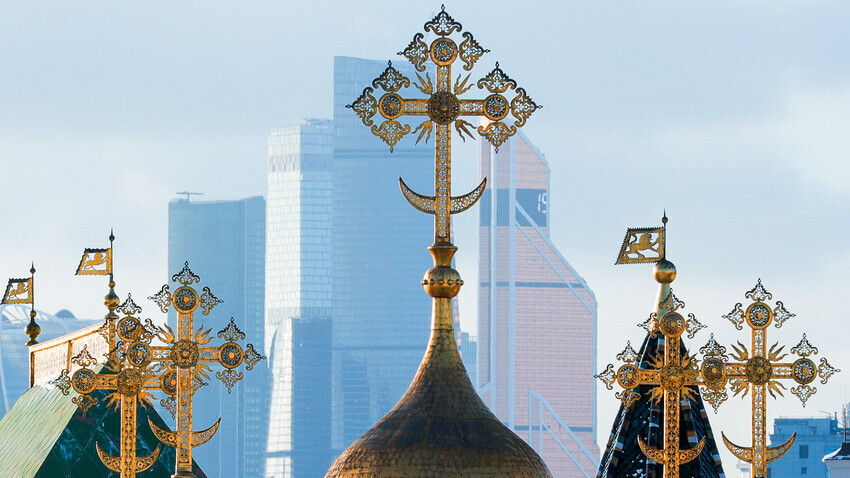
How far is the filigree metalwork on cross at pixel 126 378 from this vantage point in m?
39.7

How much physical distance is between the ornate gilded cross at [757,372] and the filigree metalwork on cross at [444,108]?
177 inches

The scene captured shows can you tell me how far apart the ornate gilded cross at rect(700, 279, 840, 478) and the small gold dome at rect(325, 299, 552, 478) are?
300 centimetres

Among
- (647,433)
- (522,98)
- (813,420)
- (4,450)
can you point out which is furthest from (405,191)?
(813,420)

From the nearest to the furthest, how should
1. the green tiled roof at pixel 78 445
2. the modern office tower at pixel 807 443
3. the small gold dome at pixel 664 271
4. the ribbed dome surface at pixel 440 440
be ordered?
the ribbed dome surface at pixel 440 440 → the small gold dome at pixel 664 271 → the green tiled roof at pixel 78 445 → the modern office tower at pixel 807 443

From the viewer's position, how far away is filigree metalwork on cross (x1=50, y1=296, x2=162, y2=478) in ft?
130

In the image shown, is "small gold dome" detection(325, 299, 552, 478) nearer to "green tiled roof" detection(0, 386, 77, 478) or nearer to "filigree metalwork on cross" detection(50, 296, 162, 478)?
"filigree metalwork on cross" detection(50, 296, 162, 478)

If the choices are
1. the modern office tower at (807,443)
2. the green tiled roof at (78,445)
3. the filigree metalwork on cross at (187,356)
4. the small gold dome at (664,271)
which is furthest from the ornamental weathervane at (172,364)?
the modern office tower at (807,443)

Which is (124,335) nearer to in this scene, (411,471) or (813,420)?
(411,471)

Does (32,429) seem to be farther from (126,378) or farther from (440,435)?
(440,435)

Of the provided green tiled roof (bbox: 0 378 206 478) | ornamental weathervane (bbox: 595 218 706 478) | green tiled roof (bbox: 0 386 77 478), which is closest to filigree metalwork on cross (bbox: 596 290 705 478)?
ornamental weathervane (bbox: 595 218 706 478)

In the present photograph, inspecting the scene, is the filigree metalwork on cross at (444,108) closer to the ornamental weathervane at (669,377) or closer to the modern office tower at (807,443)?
the ornamental weathervane at (669,377)

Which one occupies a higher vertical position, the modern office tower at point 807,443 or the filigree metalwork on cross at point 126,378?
the filigree metalwork on cross at point 126,378

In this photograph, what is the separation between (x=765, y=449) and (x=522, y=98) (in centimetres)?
660

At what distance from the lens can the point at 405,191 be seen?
3969 centimetres
